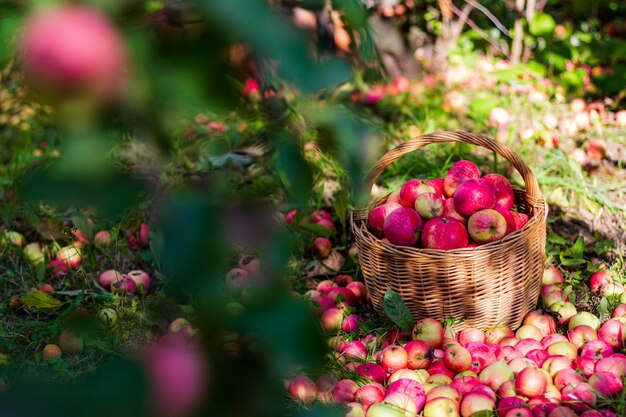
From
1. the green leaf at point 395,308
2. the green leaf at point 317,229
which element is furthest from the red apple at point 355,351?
the green leaf at point 317,229

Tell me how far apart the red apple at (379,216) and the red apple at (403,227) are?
9 cm

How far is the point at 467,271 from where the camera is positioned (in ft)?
6.45

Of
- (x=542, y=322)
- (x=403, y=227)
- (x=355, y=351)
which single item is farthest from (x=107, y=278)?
(x=542, y=322)

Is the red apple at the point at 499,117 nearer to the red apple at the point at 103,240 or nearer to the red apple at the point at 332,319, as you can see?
the red apple at the point at 332,319

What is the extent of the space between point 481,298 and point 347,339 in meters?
0.43

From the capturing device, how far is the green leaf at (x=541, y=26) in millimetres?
4055

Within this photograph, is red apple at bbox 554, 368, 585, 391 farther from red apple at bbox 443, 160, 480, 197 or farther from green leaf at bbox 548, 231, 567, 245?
green leaf at bbox 548, 231, 567, 245

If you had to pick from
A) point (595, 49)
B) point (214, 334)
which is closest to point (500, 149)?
point (214, 334)

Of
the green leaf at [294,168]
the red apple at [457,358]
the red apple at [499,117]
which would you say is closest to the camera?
the green leaf at [294,168]

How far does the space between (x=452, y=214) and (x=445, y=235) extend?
16 cm

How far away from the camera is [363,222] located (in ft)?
7.18

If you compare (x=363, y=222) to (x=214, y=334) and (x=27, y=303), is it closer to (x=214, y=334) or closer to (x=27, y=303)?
(x=27, y=303)

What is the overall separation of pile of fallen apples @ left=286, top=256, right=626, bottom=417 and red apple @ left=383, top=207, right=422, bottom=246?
0.25 metres

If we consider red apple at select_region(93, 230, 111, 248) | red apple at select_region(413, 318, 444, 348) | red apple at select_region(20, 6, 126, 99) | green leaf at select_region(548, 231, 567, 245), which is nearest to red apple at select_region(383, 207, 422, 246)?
red apple at select_region(413, 318, 444, 348)
